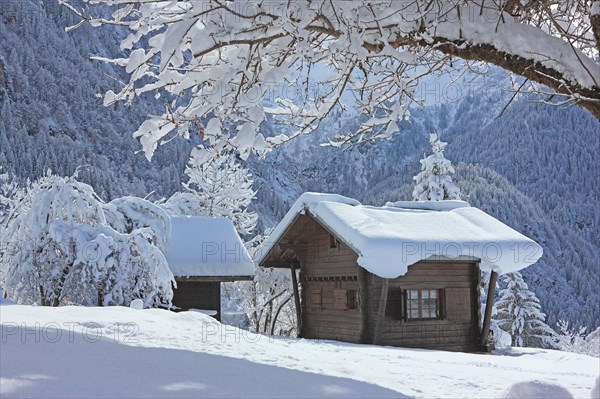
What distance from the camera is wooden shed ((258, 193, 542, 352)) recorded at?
16.6 meters

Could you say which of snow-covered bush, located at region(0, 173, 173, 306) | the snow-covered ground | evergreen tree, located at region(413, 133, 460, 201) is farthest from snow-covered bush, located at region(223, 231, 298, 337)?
the snow-covered ground

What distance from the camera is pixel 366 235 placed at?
16.2 m

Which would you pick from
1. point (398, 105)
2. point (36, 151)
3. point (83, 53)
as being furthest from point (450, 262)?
point (83, 53)

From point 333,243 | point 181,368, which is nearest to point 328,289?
point 333,243

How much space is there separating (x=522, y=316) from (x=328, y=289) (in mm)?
20179

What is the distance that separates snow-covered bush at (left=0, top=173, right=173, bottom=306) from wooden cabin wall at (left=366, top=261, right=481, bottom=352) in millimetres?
6289

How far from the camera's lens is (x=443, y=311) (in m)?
18.5

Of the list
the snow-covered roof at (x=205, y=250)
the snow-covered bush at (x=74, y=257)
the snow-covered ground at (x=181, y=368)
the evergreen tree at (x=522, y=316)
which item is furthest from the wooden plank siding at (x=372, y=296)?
the evergreen tree at (x=522, y=316)

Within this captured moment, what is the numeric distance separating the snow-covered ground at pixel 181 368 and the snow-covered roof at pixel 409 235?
958 cm

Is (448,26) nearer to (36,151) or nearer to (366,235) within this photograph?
(366,235)

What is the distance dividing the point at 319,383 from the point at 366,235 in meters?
12.2

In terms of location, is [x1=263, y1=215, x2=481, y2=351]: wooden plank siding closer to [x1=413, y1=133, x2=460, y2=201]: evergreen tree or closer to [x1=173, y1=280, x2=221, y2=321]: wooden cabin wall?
[x1=173, y1=280, x2=221, y2=321]: wooden cabin wall

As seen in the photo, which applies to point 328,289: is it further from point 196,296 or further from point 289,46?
point 289,46

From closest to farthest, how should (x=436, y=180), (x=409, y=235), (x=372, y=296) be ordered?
(x=409, y=235)
(x=372, y=296)
(x=436, y=180)
